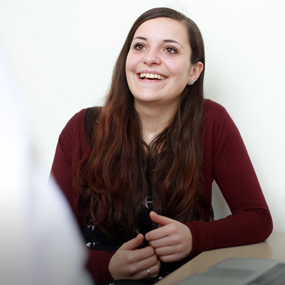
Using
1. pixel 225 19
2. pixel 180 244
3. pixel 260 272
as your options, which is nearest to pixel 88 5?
pixel 225 19

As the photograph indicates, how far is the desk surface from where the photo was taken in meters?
0.70

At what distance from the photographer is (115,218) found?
112 centimetres

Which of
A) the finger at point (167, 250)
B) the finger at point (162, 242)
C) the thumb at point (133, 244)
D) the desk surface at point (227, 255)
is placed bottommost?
the desk surface at point (227, 255)

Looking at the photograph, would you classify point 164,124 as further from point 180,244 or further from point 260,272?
point 260,272

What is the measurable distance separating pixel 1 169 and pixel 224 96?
2.86ft

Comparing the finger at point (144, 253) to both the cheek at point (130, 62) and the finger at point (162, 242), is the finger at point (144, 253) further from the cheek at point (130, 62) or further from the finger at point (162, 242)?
the cheek at point (130, 62)

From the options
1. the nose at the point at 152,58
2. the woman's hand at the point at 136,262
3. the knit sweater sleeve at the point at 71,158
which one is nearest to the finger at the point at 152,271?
the woman's hand at the point at 136,262

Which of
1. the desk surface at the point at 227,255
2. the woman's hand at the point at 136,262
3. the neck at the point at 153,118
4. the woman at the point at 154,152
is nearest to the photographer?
the desk surface at the point at 227,255

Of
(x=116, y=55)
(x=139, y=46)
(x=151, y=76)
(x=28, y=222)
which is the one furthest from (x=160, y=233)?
(x=116, y=55)

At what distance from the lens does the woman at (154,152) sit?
3.68ft

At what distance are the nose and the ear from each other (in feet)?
0.48

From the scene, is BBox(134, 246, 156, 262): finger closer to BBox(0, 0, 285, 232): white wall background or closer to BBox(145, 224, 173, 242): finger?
BBox(145, 224, 173, 242): finger

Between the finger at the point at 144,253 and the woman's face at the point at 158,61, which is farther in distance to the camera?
the woman's face at the point at 158,61

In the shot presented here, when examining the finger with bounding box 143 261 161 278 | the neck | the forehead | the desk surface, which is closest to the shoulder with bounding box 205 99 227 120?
the neck
